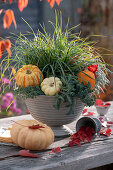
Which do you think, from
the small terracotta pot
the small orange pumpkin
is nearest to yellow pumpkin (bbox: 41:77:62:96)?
the small orange pumpkin

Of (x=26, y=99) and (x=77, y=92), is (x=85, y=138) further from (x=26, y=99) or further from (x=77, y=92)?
(x=26, y=99)

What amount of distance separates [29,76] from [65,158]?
16.8 inches

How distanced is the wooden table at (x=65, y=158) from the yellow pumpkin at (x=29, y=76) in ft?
0.98

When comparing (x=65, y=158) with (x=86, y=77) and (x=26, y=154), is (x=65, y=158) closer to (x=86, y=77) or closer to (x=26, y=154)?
(x=26, y=154)

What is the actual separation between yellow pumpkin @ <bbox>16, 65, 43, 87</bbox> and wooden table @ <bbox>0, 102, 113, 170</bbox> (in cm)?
30

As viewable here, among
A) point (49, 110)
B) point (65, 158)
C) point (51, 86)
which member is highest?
point (51, 86)

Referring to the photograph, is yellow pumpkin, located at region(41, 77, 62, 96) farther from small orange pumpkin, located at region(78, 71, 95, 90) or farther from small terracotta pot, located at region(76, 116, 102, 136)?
small terracotta pot, located at region(76, 116, 102, 136)

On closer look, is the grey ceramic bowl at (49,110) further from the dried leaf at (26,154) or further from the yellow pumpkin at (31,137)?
the dried leaf at (26,154)

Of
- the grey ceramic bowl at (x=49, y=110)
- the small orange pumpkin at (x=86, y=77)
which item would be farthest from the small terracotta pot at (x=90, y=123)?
the small orange pumpkin at (x=86, y=77)

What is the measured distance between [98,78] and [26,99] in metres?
0.39

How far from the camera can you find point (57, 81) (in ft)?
4.20

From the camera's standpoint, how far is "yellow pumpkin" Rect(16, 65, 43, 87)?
1326mm

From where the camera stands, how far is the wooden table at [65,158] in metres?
1.07

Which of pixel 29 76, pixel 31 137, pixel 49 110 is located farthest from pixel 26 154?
pixel 29 76
